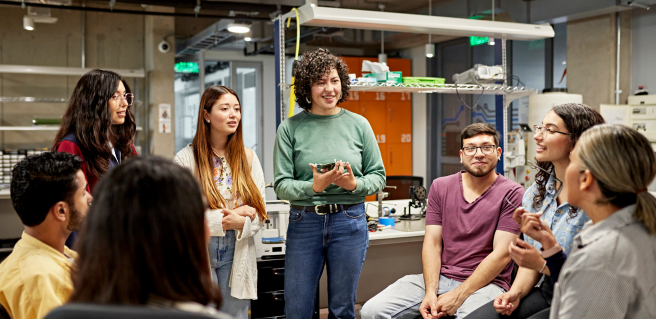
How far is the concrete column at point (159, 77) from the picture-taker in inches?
269

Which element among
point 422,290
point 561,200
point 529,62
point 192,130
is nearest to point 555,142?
point 561,200

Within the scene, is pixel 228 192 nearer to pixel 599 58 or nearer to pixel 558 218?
pixel 558 218

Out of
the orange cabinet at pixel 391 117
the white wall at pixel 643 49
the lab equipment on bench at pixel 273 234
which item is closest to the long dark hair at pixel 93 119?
the lab equipment on bench at pixel 273 234

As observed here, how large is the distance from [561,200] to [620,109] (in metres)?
4.27

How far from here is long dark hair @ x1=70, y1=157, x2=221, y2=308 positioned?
2.70 feet

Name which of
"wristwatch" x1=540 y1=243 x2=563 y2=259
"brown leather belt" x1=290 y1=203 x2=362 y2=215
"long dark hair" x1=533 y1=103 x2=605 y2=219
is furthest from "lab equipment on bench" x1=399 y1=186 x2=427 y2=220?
"wristwatch" x1=540 y1=243 x2=563 y2=259

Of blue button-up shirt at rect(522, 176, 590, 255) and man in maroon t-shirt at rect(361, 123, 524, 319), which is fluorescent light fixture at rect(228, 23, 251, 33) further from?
blue button-up shirt at rect(522, 176, 590, 255)

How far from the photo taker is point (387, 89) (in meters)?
3.52

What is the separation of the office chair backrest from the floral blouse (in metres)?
1.52

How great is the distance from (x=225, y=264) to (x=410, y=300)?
0.84 m

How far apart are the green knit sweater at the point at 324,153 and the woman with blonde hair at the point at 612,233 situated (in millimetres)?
1042

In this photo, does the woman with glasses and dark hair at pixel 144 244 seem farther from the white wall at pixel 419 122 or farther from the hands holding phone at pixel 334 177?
the white wall at pixel 419 122

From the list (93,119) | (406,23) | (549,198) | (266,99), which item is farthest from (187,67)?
(549,198)

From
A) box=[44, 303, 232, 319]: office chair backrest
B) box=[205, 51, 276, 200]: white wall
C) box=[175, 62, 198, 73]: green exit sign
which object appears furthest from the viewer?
box=[205, 51, 276, 200]: white wall
